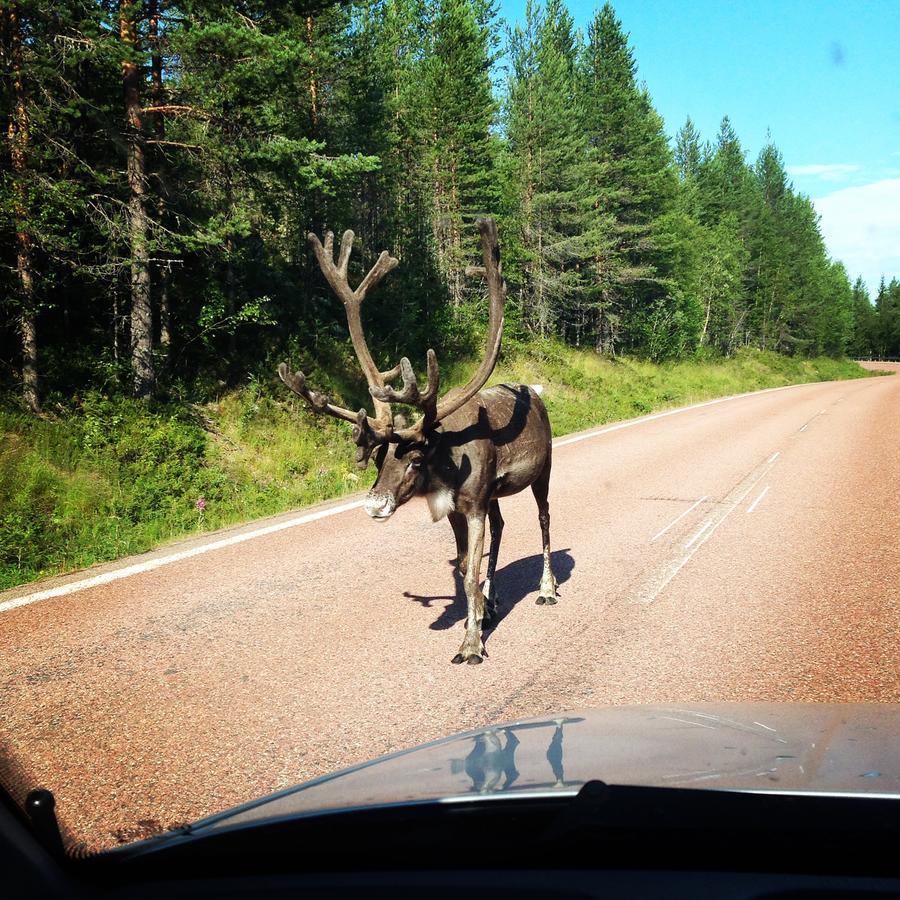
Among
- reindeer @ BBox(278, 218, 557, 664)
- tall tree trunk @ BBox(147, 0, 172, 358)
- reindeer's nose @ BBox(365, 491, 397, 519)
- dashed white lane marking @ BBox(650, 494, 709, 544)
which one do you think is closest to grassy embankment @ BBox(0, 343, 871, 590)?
tall tree trunk @ BBox(147, 0, 172, 358)

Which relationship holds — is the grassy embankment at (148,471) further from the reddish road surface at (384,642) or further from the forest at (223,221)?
the reddish road surface at (384,642)

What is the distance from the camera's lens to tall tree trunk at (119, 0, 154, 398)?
41.1ft

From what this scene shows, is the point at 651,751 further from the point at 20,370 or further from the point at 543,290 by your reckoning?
the point at 543,290

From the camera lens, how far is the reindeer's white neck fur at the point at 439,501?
17.3 ft

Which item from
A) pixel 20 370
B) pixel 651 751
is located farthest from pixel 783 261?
pixel 651 751

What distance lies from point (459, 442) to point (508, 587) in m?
1.92

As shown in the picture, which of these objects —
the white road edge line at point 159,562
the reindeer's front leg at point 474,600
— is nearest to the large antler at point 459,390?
the reindeer's front leg at point 474,600

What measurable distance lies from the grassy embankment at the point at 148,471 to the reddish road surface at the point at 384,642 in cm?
127

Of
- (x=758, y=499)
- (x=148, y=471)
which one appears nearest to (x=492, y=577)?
(x=758, y=499)

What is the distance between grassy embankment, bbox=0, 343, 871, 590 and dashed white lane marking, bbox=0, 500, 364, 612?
0.74 metres

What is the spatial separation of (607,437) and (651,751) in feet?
54.8

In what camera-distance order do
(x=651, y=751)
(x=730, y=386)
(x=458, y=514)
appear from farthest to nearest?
1. (x=730, y=386)
2. (x=458, y=514)
3. (x=651, y=751)

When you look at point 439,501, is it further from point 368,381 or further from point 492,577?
point 492,577

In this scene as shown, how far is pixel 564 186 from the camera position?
3641cm
